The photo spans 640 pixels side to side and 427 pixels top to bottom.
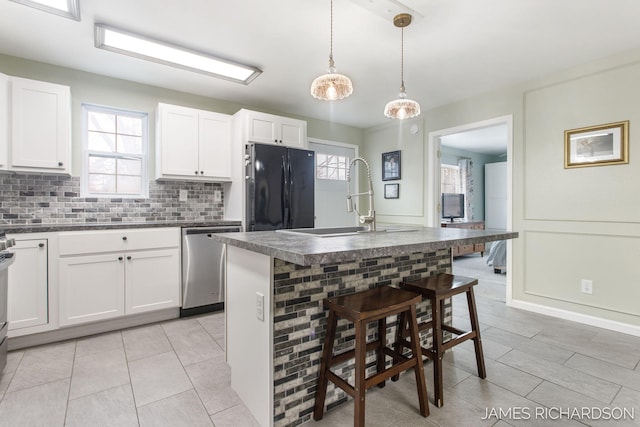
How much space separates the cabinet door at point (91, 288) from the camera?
2.50 m

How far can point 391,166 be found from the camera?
473 cm

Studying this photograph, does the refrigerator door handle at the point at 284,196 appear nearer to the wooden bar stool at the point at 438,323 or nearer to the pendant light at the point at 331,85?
the pendant light at the point at 331,85

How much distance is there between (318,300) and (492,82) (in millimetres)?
3102

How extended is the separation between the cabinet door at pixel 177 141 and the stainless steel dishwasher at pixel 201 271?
0.70 metres

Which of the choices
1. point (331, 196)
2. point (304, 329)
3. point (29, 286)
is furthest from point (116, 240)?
point (331, 196)

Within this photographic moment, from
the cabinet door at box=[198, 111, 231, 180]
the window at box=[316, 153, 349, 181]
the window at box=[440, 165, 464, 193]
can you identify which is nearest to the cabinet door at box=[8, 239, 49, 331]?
the cabinet door at box=[198, 111, 231, 180]

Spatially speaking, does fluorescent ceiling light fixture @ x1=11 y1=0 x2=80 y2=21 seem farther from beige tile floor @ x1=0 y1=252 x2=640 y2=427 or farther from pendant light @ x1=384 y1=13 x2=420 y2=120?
beige tile floor @ x1=0 y1=252 x2=640 y2=427

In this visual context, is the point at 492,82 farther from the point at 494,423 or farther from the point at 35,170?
the point at 35,170

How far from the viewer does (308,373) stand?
61.4 inches

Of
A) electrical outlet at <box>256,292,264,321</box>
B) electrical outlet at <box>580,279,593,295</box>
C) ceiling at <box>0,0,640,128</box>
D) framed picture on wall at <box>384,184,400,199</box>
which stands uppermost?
ceiling at <box>0,0,640,128</box>

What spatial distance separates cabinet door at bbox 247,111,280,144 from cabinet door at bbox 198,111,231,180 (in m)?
0.32

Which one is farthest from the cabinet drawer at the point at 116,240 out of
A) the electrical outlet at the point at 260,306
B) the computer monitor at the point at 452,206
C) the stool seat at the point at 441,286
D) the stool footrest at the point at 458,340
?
the computer monitor at the point at 452,206

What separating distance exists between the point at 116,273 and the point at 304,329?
205 centimetres

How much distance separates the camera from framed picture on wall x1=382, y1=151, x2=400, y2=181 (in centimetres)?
463
